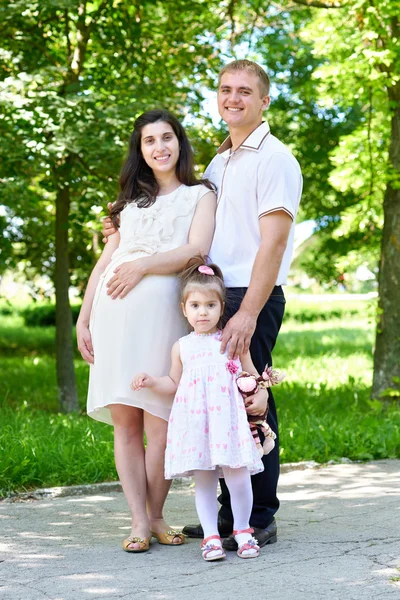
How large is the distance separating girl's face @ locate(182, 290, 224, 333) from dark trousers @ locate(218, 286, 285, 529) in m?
0.22

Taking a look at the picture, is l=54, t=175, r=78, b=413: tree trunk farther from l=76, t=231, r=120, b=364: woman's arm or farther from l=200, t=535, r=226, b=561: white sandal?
l=200, t=535, r=226, b=561: white sandal

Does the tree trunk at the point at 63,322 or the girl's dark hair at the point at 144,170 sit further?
the tree trunk at the point at 63,322

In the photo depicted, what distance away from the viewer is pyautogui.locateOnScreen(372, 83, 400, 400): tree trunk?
9.05 metres

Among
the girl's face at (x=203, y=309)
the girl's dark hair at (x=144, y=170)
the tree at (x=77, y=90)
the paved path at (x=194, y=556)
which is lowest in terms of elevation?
the paved path at (x=194, y=556)

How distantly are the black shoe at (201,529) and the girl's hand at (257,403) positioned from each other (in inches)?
27.4

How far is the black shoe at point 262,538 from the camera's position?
13.5ft

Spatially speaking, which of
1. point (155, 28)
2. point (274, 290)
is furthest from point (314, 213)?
point (274, 290)

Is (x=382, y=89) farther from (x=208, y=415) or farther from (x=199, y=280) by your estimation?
(x=208, y=415)

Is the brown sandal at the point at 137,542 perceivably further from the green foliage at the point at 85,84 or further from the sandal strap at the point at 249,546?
the green foliage at the point at 85,84

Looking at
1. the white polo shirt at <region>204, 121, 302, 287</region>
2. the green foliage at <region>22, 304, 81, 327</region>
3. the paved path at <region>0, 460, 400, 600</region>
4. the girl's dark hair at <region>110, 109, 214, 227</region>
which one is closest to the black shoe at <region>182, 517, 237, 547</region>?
the paved path at <region>0, 460, 400, 600</region>

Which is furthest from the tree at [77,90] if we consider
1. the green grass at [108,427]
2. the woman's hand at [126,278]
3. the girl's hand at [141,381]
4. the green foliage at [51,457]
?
the girl's hand at [141,381]

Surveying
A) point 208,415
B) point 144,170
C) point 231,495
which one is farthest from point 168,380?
point 144,170

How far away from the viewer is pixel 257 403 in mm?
3943

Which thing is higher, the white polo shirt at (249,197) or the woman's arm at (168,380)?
the white polo shirt at (249,197)
